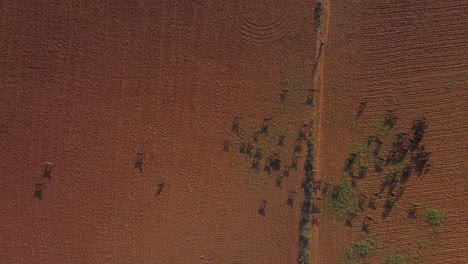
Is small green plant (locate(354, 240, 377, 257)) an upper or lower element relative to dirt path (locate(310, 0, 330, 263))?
lower

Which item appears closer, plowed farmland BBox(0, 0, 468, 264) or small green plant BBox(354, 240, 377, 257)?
plowed farmland BBox(0, 0, 468, 264)

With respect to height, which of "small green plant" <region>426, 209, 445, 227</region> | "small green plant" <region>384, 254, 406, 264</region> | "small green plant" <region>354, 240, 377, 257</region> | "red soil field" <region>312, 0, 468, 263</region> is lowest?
"small green plant" <region>384, 254, 406, 264</region>

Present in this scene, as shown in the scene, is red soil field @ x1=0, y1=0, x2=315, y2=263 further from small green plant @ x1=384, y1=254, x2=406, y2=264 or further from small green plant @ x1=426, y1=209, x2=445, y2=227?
small green plant @ x1=426, y1=209, x2=445, y2=227

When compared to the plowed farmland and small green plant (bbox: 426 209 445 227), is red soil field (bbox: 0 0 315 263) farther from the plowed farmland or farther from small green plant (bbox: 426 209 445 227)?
small green plant (bbox: 426 209 445 227)

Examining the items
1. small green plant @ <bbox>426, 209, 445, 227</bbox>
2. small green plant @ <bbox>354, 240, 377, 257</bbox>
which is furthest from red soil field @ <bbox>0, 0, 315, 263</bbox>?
small green plant @ <bbox>426, 209, 445, 227</bbox>

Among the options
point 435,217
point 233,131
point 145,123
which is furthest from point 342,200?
point 145,123

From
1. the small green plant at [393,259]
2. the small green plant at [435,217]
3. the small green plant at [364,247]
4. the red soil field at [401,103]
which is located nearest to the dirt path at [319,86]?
the red soil field at [401,103]

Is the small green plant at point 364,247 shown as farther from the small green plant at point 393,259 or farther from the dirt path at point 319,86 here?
the dirt path at point 319,86

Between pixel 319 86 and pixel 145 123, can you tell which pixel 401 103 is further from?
pixel 145 123
